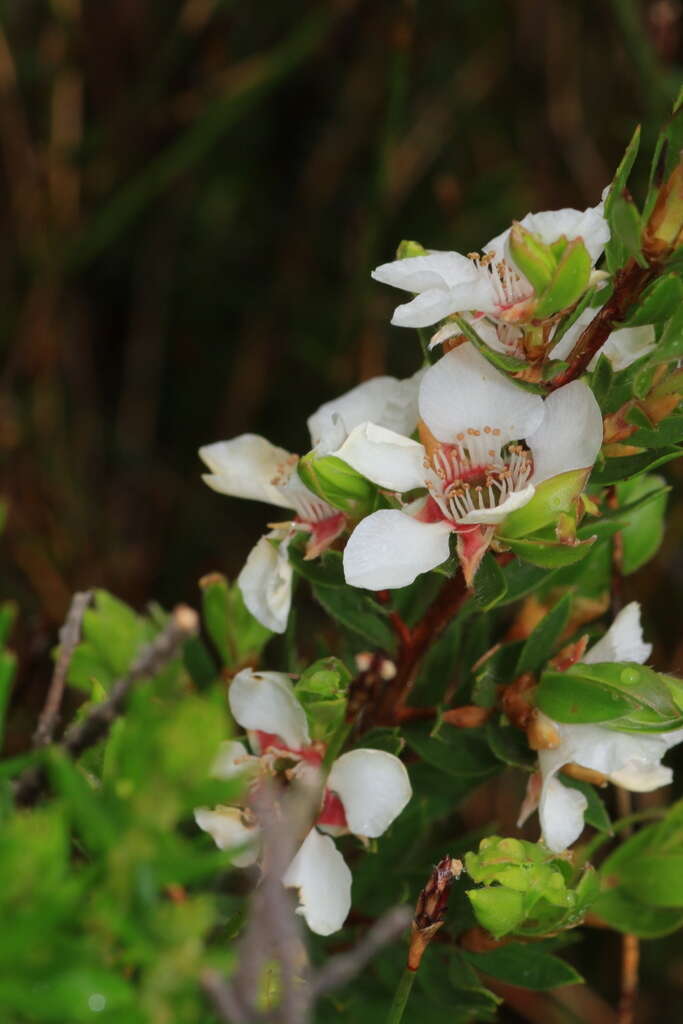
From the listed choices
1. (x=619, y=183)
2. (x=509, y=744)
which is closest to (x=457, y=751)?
(x=509, y=744)

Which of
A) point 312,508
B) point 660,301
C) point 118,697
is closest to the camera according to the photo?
point 118,697

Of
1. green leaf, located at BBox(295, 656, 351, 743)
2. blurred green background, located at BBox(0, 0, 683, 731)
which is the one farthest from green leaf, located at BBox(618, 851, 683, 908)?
blurred green background, located at BBox(0, 0, 683, 731)

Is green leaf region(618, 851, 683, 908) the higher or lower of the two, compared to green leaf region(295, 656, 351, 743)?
lower

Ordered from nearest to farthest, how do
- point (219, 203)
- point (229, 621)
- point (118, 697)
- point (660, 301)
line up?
point (118, 697), point (660, 301), point (229, 621), point (219, 203)

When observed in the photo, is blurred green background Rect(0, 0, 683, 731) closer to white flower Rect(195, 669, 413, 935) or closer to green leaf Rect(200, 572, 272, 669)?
green leaf Rect(200, 572, 272, 669)

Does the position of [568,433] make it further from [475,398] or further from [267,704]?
[267,704]

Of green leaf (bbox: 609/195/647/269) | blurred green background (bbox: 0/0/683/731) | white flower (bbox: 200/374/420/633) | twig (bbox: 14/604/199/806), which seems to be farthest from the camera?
blurred green background (bbox: 0/0/683/731)
